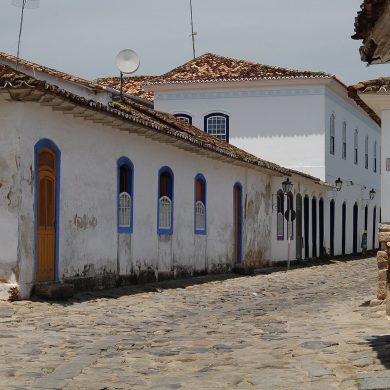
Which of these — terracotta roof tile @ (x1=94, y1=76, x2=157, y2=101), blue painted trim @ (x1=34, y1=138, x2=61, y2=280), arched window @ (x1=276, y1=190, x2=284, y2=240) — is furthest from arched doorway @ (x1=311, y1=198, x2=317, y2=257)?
blue painted trim @ (x1=34, y1=138, x2=61, y2=280)

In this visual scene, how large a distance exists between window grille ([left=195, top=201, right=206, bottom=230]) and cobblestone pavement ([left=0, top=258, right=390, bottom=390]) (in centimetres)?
477

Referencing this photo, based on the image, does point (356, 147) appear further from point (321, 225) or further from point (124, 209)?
point (124, 209)

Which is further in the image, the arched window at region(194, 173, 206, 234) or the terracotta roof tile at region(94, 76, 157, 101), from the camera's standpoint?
the terracotta roof tile at region(94, 76, 157, 101)

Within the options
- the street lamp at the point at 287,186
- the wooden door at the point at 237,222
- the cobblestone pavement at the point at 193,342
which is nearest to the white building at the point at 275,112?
the street lamp at the point at 287,186

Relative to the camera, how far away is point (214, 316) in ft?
40.9

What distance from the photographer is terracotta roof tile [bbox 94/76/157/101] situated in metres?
35.2

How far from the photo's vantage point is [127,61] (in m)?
19.8

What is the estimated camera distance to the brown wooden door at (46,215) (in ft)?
44.0

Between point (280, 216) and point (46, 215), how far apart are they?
15.3 metres

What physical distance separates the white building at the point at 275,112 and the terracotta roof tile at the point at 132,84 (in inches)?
27.8

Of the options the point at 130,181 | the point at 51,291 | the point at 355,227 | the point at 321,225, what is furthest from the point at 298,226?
the point at 51,291

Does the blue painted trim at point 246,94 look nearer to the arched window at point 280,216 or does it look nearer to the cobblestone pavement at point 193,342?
the arched window at point 280,216

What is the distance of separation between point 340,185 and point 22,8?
19223 mm

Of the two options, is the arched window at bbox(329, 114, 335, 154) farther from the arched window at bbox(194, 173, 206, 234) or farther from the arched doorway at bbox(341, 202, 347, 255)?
the arched window at bbox(194, 173, 206, 234)
